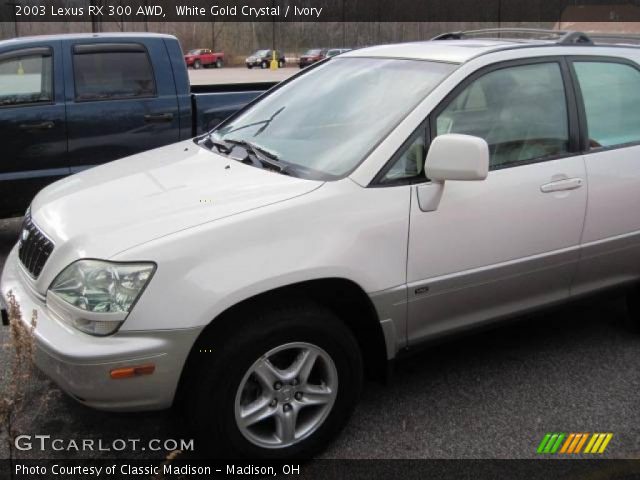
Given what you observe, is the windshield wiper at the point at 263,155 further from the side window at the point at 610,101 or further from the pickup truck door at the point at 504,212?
the side window at the point at 610,101

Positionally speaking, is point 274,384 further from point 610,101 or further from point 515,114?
point 610,101

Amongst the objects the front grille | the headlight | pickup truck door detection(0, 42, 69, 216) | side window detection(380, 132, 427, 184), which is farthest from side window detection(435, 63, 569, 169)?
pickup truck door detection(0, 42, 69, 216)

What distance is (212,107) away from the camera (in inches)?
251

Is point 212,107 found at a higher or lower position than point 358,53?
lower

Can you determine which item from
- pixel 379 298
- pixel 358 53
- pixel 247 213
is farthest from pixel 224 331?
pixel 358 53

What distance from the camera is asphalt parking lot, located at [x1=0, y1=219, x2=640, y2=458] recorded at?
117 inches

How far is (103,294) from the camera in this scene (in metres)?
2.41

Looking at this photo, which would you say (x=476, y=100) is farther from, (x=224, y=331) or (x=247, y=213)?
(x=224, y=331)

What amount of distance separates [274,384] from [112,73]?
4.44 metres

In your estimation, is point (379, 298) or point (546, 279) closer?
point (379, 298)

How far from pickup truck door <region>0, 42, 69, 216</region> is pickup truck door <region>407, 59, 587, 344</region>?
13.3 ft

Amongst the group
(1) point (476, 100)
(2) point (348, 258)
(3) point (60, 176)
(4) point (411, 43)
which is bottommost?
(3) point (60, 176)

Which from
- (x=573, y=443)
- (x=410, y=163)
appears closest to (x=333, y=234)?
(x=410, y=163)

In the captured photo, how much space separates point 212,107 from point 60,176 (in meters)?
1.55
